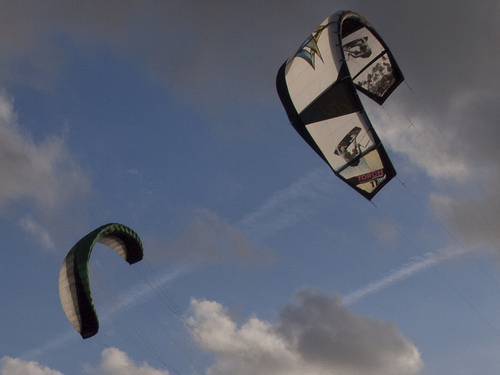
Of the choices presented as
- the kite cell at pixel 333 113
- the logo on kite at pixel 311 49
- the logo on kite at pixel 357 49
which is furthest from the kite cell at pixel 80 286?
the logo on kite at pixel 357 49

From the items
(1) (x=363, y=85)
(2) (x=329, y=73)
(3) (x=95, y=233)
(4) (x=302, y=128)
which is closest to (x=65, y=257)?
(3) (x=95, y=233)

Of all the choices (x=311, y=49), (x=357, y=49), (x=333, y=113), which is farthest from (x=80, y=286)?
(x=357, y=49)

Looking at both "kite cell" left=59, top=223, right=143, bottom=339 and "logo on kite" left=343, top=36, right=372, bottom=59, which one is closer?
"kite cell" left=59, top=223, right=143, bottom=339

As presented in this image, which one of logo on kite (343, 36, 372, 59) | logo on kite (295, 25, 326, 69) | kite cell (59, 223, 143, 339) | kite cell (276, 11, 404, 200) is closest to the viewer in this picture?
kite cell (59, 223, 143, 339)

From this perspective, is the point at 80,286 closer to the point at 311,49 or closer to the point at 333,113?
the point at 333,113

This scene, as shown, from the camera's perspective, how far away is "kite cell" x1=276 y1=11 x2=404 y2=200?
40562mm

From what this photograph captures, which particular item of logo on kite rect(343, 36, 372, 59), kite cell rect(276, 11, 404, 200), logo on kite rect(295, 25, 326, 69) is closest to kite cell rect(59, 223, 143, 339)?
kite cell rect(276, 11, 404, 200)

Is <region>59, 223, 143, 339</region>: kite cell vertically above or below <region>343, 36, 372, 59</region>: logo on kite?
below

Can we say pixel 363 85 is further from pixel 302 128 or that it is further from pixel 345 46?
pixel 302 128

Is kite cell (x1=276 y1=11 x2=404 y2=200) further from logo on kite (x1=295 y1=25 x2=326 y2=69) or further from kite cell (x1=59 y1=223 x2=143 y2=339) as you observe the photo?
kite cell (x1=59 y1=223 x2=143 y2=339)

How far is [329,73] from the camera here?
4050cm

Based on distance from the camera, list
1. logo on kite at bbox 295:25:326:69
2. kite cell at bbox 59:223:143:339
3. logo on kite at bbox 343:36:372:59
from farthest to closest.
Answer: logo on kite at bbox 343:36:372:59 < logo on kite at bbox 295:25:326:69 < kite cell at bbox 59:223:143:339

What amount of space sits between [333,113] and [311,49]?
473 cm

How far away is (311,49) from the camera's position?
1652 inches
